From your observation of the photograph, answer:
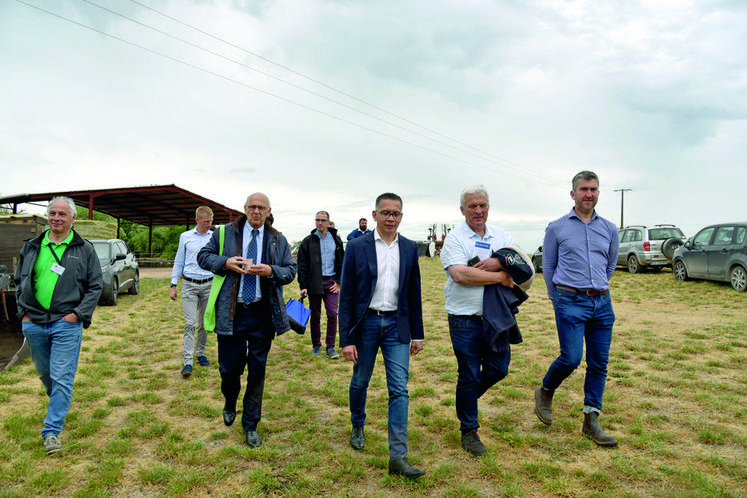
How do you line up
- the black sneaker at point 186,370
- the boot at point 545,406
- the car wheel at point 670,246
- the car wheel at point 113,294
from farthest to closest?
the car wheel at point 670,246, the car wheel at point 113,294, the black sneaker at point 186,370, the boot at point 545,406

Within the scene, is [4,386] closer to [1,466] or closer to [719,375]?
[1,466]

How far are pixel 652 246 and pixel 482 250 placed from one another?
1559cm

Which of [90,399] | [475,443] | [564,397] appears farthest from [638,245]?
[90,399]

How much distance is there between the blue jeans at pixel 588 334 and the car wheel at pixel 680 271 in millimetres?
12559

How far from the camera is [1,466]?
131 inches

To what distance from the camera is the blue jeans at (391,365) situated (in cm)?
327

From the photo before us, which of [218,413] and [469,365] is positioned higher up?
[469,365]

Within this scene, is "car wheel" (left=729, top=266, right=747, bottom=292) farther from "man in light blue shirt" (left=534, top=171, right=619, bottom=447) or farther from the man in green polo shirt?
the man in green polo shirt

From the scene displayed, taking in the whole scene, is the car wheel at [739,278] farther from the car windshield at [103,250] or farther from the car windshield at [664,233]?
the car windshield at [103,250]

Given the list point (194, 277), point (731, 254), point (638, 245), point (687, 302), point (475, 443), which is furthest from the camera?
point (638, 245)

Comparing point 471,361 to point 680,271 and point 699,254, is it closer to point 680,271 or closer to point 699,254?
point 699,254

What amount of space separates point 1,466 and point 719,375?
719 cm

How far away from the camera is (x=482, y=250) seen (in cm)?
353

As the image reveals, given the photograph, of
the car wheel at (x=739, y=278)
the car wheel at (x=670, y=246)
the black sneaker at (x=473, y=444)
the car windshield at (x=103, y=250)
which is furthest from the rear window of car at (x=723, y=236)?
the car windshield at (x=103, y=250)
